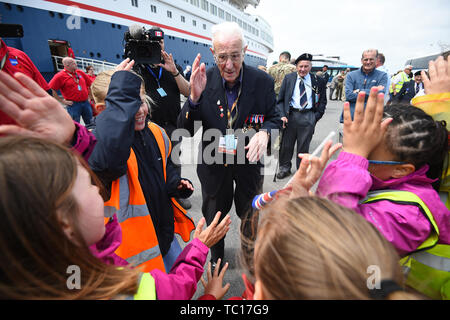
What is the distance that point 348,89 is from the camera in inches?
155

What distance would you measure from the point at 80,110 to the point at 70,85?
0.62 metres

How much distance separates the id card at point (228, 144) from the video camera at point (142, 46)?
1056 mm

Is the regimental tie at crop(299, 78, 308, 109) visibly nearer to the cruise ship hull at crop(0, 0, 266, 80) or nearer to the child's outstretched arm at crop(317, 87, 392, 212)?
the child's outstretched arm at crop(317, 87, 392, 212)

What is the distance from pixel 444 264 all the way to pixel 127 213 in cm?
150

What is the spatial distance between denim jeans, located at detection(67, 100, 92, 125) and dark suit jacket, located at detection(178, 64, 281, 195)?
488 cm

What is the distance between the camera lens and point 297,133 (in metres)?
3.92

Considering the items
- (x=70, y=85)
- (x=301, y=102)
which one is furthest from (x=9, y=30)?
(x=301, y=102)

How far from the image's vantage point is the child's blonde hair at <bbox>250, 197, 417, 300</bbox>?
484 mm

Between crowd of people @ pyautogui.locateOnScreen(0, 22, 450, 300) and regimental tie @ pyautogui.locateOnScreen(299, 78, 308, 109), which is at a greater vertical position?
regimental tie @ pyautogui.locateOnScreen(299, 78, 308, 109)

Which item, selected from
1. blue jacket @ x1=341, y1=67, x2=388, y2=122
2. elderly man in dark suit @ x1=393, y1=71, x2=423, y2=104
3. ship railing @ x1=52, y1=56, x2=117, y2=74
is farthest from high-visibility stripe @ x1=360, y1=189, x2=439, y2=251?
ship railing @ x1=52, y1=56, x2=117, y2=74

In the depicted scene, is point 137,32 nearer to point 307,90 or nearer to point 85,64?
point 307,90

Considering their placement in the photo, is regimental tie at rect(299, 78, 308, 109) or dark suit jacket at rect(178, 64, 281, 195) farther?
regimental tie at rect(299, 78, 308, 109)
